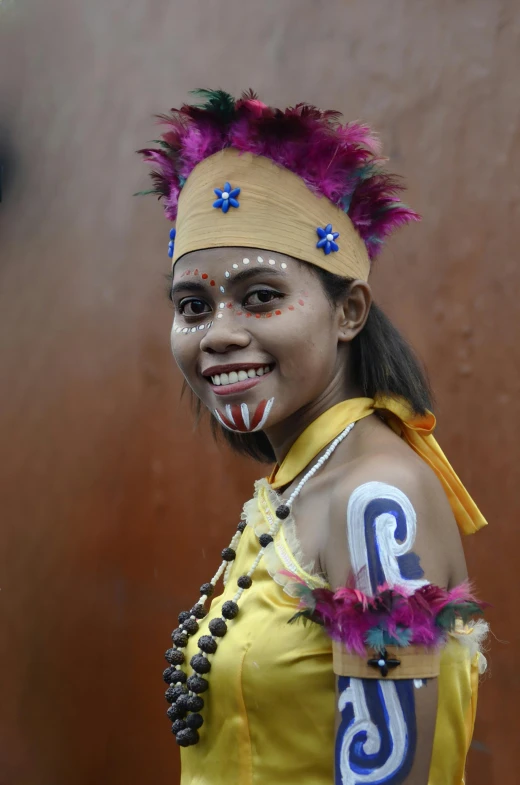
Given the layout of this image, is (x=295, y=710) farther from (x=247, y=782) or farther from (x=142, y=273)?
(x=142, y=273)

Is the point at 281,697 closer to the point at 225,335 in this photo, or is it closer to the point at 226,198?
the point at 225,335

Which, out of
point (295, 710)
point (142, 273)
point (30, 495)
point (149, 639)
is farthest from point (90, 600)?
point (295, 710)

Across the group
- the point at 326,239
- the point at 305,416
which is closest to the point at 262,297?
the point at 326,239

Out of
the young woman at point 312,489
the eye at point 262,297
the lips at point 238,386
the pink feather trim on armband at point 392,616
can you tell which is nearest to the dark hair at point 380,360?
the young woman at point 312,489

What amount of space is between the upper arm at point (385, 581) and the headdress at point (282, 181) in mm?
485

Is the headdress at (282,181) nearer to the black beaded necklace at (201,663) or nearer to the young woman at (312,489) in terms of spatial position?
the young woman at (312,489)

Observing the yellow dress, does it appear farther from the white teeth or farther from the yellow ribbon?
the white teeth

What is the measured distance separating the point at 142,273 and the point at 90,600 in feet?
4.58

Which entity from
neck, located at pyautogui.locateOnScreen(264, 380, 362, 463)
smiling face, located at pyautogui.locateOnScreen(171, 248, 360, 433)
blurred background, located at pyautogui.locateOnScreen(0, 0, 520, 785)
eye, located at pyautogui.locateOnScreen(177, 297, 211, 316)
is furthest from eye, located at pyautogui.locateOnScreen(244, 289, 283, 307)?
blurred background, located at pyautogui.locateOnScreen(0, 0, 520, 785)

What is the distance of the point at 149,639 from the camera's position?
293 cm

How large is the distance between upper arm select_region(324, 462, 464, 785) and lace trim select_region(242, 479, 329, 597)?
7cm

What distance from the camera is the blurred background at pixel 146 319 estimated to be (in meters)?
2.17

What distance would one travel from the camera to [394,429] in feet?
4.83

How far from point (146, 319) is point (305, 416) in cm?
172
